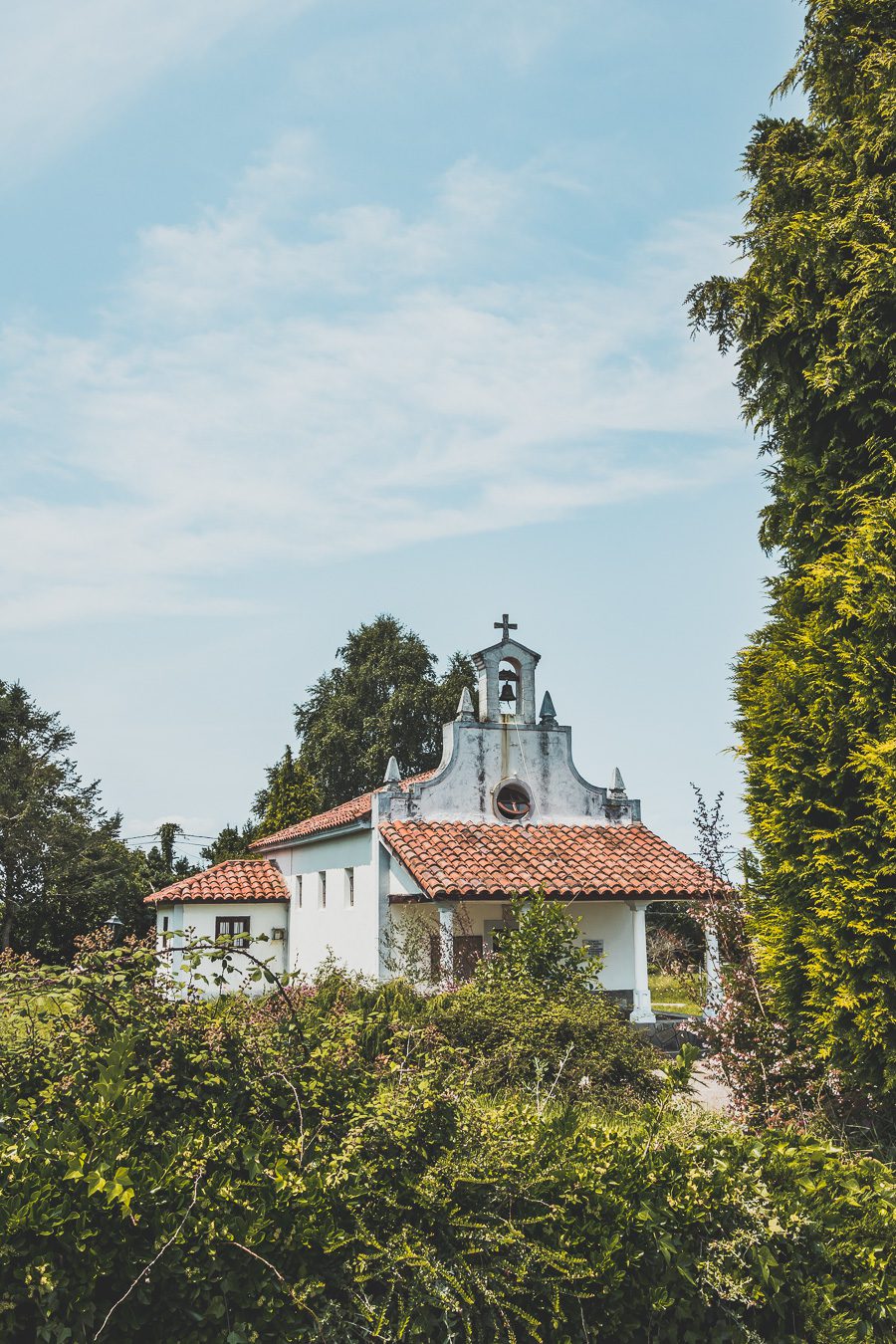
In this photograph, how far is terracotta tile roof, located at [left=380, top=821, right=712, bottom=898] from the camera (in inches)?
753

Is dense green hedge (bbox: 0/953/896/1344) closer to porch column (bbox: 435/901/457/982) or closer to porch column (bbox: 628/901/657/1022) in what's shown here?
porch column (bbox: 435/901/457/982)

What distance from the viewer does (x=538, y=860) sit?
2047 centimetres

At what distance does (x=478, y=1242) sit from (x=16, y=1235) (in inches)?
71.2

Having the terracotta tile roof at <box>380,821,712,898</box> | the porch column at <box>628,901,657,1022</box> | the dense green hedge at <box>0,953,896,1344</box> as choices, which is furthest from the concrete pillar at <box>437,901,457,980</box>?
the dense green hedge at <box>0,953,896,1344</box>

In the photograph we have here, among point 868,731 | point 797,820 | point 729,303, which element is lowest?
point 797,820

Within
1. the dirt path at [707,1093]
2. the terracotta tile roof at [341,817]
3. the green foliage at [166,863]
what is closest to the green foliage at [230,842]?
the green foliage at [166,863]

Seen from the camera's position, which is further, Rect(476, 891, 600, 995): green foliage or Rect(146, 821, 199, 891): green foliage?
Rect(146, 821, 199, 891): green foliage

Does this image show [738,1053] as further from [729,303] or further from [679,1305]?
[729,303]

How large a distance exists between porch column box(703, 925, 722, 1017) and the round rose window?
12057 mm

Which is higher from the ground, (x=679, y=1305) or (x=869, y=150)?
(x=869, y=150)

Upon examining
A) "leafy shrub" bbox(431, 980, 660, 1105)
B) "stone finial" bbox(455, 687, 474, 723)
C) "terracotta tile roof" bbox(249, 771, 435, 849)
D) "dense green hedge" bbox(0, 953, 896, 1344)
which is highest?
"stone finial" bbox(455, 687, 474, 723)

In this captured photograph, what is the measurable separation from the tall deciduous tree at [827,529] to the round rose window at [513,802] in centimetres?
1405

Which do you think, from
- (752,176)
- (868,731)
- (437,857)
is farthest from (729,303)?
(437,857)

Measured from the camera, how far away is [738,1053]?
26.7 ft
